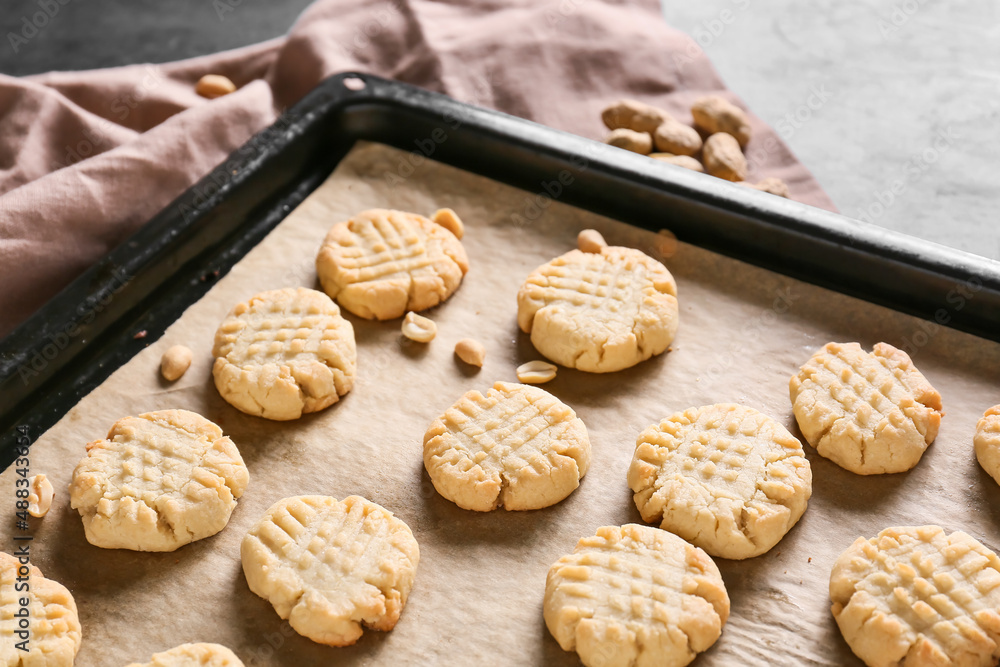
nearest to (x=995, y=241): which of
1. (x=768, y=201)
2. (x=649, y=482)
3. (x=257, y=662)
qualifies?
(x=768, y=201)

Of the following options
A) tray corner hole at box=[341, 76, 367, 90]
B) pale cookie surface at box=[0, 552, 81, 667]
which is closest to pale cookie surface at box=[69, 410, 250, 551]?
pale cookie surface at box=[0, 552, 81, 667]

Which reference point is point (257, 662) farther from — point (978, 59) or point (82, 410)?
point (978, 59)

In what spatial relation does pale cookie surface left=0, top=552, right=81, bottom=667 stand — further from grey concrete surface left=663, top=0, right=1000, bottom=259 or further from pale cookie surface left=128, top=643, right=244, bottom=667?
grey concrete surface left=663, top=0, right=1000, bottom=259

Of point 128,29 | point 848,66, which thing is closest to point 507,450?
point 848,66

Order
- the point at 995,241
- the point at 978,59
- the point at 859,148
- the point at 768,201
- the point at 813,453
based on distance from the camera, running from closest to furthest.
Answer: the point at 813,453 → the point at 768,201 → the point at 995,241 → the point at 859,148 → the point at 978,59

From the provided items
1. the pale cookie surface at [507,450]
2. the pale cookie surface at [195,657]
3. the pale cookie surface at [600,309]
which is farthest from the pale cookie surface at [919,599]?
the pale cookie surface at [195,657]

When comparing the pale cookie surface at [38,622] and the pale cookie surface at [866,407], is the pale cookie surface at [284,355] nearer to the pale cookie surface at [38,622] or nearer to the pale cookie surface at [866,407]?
the pale cookie surface at [38,622]

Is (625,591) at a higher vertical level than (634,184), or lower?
lower
